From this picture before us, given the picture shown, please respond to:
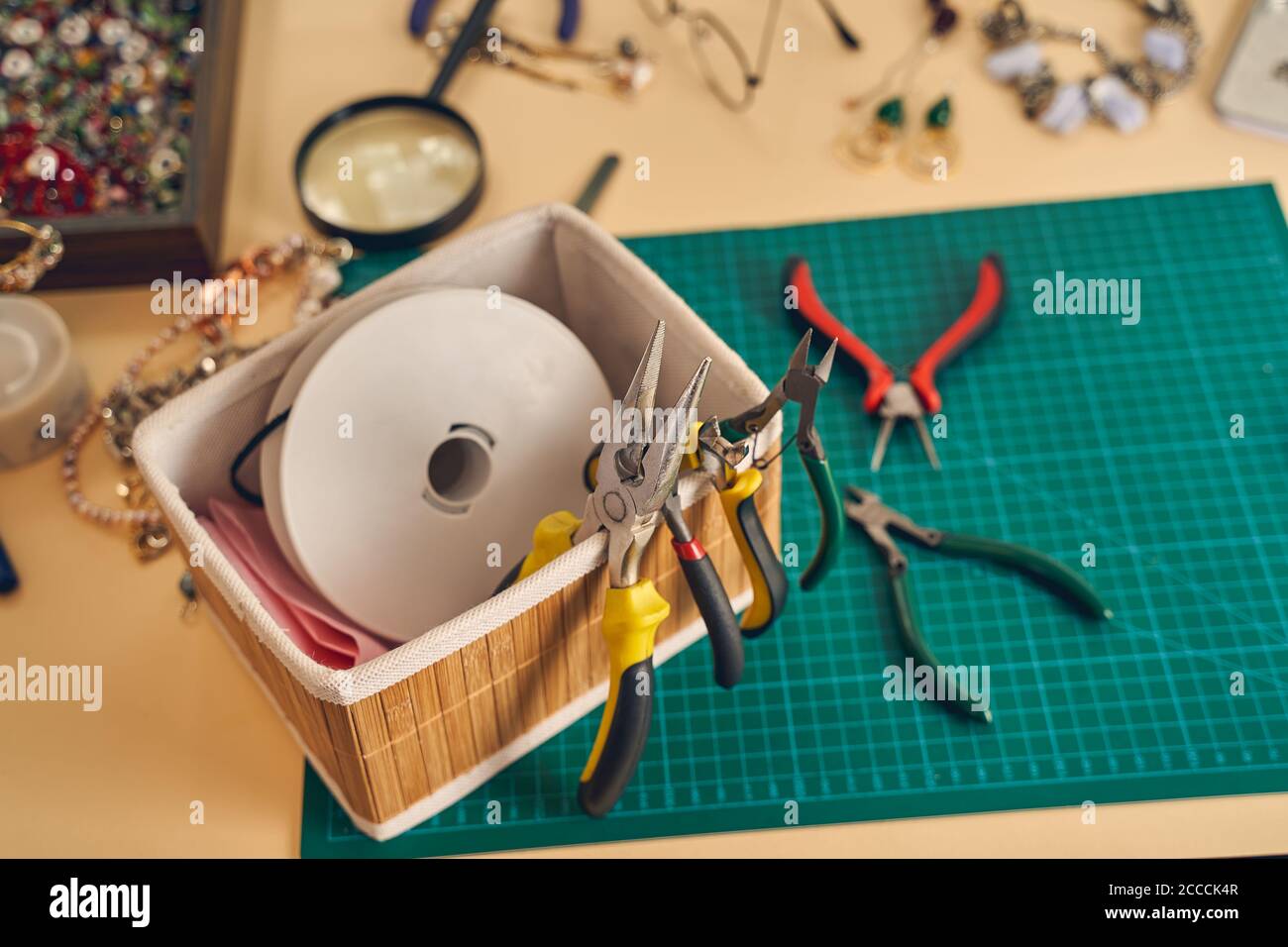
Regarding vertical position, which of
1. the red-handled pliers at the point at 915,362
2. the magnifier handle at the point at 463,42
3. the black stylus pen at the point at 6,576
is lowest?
the black stylus pen at the point at 6,576

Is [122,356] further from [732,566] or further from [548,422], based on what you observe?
[732,566]

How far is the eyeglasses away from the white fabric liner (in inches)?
14.8

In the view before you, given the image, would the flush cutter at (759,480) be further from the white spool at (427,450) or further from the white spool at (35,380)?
the white spool at (35,380)

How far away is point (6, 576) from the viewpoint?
3.38 ft

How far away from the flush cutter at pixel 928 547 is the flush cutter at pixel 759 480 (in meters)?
0.08

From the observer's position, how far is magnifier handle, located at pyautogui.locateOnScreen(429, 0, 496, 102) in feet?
4.15

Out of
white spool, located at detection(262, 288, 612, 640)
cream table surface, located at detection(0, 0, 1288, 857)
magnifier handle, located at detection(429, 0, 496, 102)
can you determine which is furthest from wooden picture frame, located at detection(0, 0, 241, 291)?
white spool, located at detection(262, 288, 612, 640)

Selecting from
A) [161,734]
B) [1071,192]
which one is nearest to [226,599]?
[161,734]

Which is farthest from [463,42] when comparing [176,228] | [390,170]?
[176,228]

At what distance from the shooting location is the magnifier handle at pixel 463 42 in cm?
126

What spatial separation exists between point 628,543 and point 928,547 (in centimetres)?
32

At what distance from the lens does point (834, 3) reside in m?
1.34

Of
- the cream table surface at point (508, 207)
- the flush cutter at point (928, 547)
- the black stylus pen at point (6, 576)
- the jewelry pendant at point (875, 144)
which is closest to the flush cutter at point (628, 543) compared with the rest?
the cream table surface at point (508, 207)
